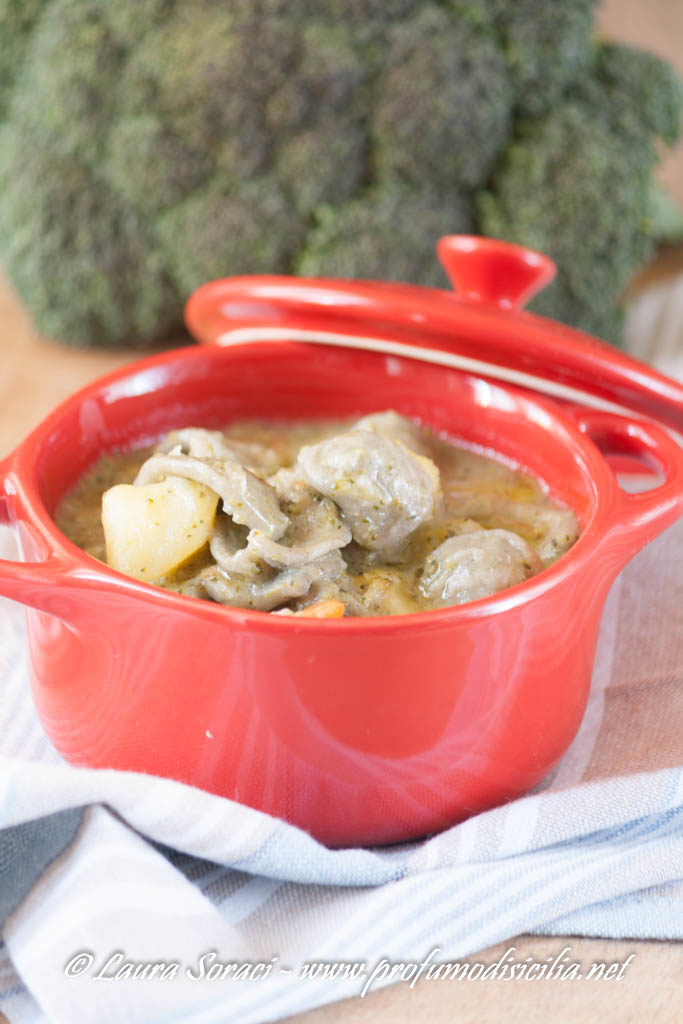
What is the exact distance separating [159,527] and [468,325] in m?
0.49

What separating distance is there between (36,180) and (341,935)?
1.95 meters

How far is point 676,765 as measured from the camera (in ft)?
4.24

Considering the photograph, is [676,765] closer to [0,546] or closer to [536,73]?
[0,546]

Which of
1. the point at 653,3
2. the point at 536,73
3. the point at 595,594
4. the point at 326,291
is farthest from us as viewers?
the point at 653,3

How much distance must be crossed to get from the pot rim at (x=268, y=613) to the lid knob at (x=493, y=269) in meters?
0.29

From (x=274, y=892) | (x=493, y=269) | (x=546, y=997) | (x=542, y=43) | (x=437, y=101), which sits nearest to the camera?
(x=546, y=997)

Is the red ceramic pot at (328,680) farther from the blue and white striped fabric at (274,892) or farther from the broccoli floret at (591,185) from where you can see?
the broccoli floret at (591,185)

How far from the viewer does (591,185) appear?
248 centimetres

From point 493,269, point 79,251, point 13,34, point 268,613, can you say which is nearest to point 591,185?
point 493,269

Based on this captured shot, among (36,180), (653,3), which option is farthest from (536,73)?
(653,3)

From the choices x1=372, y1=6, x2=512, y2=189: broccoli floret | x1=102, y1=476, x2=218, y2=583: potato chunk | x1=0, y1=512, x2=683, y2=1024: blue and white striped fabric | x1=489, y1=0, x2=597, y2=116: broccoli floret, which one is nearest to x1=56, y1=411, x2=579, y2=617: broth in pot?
x1=102, y1=476, x2=218, y2=583: potato chunk

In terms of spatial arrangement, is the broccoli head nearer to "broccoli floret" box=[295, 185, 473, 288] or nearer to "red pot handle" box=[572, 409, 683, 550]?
"broccoli floret" box=[295, 185, 473, 288]

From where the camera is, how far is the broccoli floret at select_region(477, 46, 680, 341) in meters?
2.50

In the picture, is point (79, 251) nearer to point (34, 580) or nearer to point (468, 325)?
point (468, 325)
